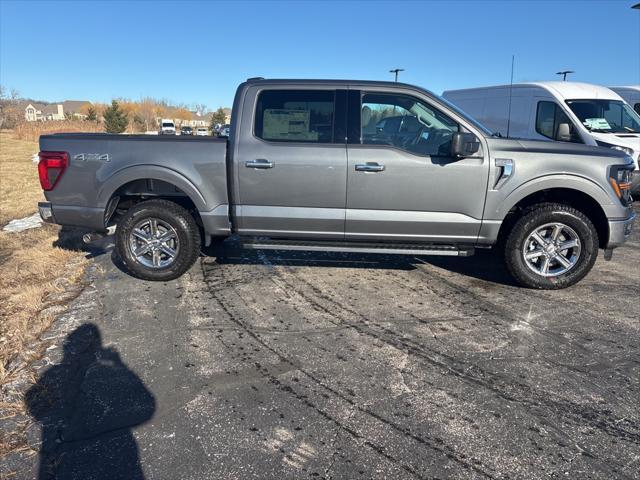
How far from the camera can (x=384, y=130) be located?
4.84 meters

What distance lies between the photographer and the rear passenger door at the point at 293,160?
4.75 m

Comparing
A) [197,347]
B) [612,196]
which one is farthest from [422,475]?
[612,196]

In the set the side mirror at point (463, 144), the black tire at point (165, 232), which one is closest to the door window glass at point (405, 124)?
the side mirror at point (463, 144)

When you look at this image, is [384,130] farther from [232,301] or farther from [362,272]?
[232,301]

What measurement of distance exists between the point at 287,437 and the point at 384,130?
326cm

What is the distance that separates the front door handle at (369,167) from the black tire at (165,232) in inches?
73.7

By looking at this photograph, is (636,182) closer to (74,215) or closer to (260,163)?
(260,163)

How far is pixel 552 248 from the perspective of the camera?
195 inches

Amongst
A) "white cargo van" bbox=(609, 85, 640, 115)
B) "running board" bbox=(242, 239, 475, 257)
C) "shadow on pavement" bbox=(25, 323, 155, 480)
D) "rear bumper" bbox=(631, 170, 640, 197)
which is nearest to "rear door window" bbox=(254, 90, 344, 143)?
"running board" bbox=(242, 239, 475, 257)

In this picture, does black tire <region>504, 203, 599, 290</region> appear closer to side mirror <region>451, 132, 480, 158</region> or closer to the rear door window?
side mirror <region>451, 132, 480, 158</region>

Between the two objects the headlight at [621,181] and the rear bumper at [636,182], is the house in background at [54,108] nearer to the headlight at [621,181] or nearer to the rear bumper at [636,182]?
the rear bumper at [636,182]

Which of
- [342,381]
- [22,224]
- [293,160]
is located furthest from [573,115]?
[22,224]

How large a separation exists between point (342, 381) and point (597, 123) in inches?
399

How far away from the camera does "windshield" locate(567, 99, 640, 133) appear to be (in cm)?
1049
